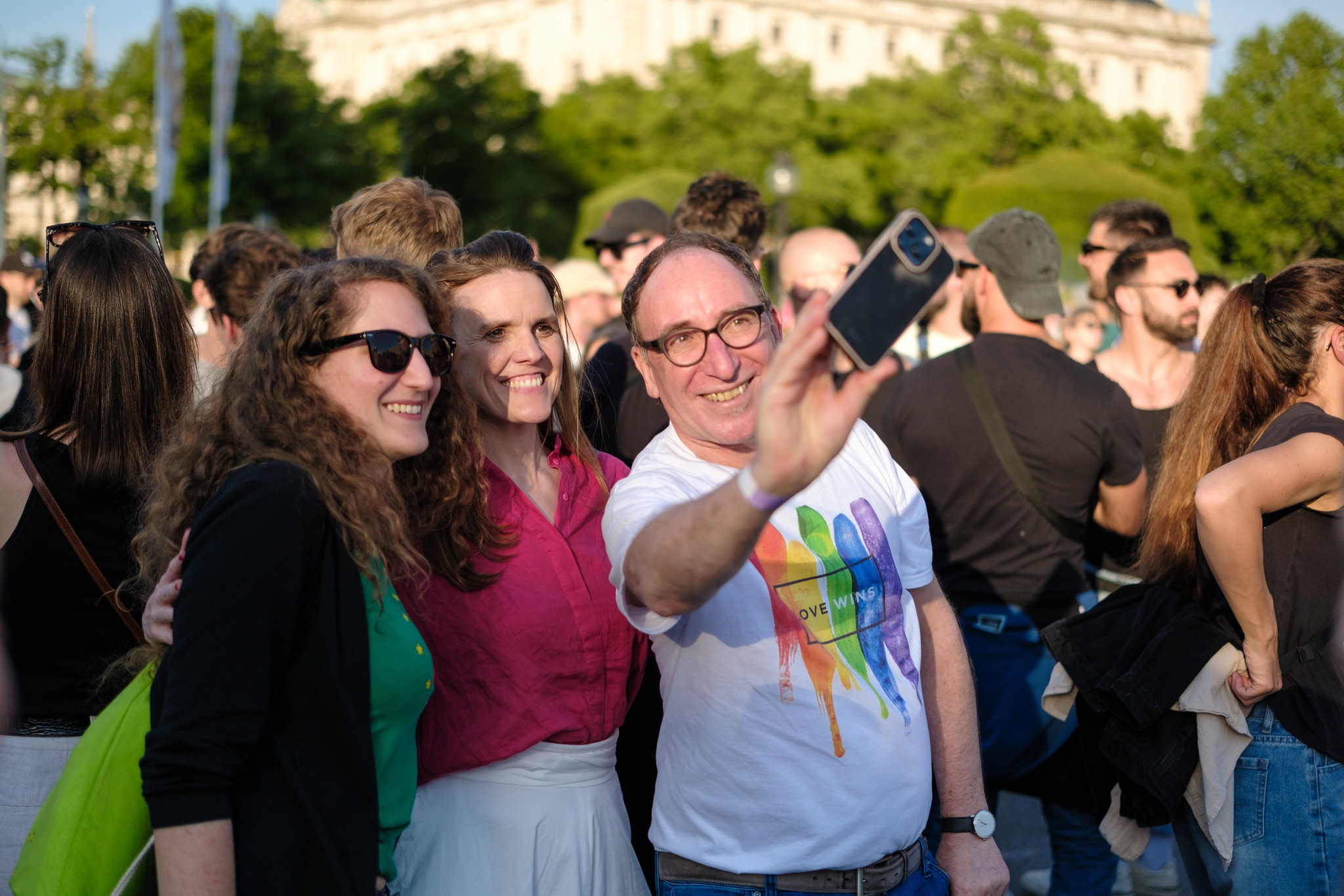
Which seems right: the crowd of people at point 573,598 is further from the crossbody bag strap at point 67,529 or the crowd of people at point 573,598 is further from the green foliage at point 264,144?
the green foliage at point 264,144

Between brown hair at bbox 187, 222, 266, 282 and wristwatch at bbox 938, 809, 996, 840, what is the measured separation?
11.4ft

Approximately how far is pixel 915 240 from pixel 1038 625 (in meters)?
2.60

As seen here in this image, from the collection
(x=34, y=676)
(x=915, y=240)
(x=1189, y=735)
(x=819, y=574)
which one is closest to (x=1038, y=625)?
(x=1189, y=735)

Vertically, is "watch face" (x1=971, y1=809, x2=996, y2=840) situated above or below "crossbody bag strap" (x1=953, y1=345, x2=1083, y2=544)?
below

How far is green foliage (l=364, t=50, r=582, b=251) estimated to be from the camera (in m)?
49.3

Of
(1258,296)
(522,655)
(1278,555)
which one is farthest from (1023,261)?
(522,655)

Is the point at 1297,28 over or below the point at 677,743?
over

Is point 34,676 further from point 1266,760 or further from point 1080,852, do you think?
point 1080,852

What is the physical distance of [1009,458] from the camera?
400 centimetres

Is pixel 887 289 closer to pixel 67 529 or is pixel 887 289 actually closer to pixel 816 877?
pixel 816 877

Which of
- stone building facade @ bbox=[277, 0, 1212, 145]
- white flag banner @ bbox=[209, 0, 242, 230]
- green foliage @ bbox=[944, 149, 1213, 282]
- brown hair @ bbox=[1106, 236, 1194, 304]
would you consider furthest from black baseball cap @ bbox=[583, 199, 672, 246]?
stone building facade @ bbox=[277, 0, 1212, 145]

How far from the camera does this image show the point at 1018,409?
4.06 meters

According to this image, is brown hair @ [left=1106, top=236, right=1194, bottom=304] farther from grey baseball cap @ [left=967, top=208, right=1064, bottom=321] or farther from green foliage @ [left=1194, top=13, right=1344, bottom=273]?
green foliage @ [left=1194, top=13, right=1344, bottom=273]

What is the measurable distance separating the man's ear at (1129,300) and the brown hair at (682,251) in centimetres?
320
